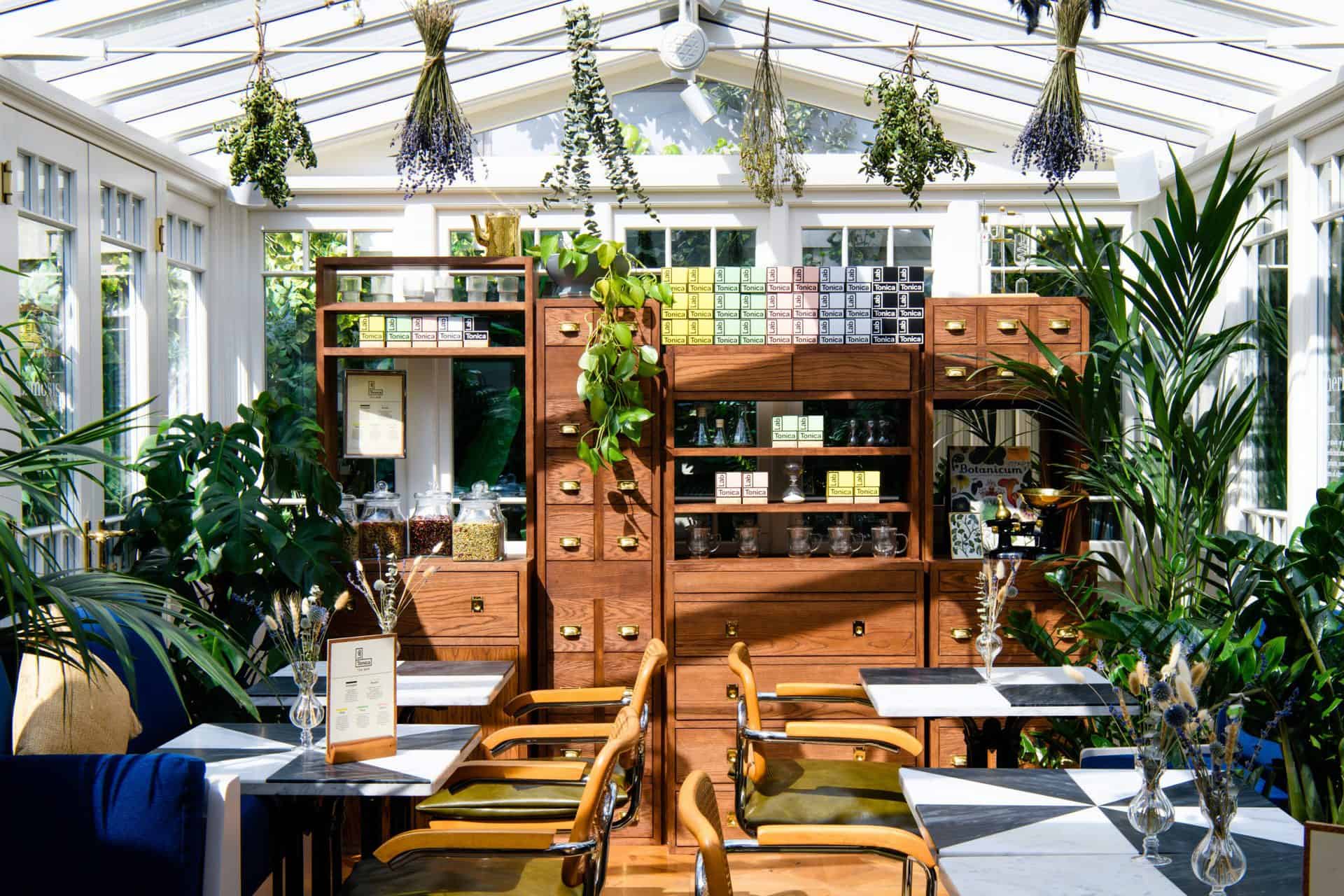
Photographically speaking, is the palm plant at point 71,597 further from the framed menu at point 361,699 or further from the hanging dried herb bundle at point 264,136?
the hanging dried herb bundle at point 264,136

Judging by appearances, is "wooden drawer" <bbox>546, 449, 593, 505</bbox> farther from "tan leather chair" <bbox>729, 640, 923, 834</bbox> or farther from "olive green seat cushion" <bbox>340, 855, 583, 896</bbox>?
"olive green seat cushion" <bbox>340, 855, 583, 896</bbox>

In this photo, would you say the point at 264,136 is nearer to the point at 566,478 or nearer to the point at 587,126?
the point at 587,126

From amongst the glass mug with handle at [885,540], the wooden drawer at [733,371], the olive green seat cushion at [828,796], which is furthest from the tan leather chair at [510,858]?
the glass mug with handle at [885,540]

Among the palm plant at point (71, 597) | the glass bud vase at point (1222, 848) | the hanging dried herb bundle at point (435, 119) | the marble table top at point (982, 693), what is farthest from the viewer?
the hanging dried herb bundle at point (435, 119)

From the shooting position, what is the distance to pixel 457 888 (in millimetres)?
2805

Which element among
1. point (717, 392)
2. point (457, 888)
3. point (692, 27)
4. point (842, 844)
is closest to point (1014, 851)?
point (842, 844)

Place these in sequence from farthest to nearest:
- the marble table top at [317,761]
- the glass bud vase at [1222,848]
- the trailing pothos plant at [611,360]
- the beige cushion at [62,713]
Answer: the trailing pothos plant at [611,360] → the beige cushion at [62,713] → the marble table top at [317,761] → the glass bud vase at [1222,848]

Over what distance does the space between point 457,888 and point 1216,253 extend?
3.17m

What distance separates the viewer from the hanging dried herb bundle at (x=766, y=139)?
457 cm

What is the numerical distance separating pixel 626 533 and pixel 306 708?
2.04 meters

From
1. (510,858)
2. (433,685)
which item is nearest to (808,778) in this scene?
(510,858)

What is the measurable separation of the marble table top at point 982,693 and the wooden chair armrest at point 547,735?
3.00 ft

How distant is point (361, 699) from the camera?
9.62ft

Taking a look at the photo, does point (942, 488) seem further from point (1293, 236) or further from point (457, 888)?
point (457, 888)
